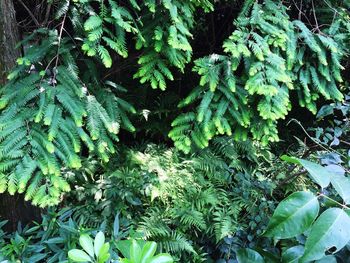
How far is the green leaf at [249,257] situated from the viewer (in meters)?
1.26

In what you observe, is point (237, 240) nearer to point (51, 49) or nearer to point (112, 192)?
point (112, 192)

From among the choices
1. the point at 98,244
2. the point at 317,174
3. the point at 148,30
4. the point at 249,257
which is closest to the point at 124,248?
the point at 98,244

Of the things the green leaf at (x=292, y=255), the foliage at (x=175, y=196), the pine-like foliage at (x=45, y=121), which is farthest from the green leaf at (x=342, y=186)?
the foliage at (x=175, y=196)

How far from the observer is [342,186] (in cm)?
93

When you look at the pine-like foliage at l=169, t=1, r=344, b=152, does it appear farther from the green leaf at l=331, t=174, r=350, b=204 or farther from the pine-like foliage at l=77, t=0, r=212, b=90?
the green leaf at l=331, t=174, r=350, b=204

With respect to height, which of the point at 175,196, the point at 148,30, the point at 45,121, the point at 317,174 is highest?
the point at 148,30

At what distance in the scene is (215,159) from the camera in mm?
2900

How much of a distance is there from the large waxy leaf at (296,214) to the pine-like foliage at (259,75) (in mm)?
1282

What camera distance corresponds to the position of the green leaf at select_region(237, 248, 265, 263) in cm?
126

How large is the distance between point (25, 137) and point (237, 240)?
1.59 m

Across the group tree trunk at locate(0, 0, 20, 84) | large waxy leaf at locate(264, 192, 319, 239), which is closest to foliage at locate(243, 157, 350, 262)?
large waxy leaf at locate(264, 192, 319, 239)

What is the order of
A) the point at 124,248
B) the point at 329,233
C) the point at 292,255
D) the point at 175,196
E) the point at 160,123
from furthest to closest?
the point at 160,123, the point at 175,196, the point at 292,255, the point at 124,248, the point at 329,233

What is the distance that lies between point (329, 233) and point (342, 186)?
14cm

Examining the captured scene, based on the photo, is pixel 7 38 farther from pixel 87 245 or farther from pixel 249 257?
pixel 249 257
